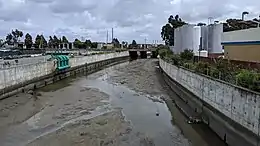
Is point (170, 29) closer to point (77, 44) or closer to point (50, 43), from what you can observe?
point (77, 44)

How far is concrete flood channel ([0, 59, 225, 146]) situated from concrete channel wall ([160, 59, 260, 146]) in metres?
0.95

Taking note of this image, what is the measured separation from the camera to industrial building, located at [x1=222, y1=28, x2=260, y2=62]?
97.2 ft

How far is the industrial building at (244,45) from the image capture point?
1167 inches

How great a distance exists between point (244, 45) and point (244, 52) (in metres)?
0.72

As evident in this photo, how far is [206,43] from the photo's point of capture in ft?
203

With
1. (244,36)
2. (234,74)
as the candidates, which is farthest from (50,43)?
(234,74)

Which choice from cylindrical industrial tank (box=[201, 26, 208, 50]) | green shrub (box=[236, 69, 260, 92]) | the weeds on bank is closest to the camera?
green shrub (box=[236, 69, 260, 92])

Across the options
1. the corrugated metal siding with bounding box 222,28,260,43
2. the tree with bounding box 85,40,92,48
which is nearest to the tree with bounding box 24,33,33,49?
the tree with bounding box 85,40,92,48

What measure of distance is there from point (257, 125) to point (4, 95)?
73.4ft

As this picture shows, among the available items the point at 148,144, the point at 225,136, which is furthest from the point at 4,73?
the point at 225,136

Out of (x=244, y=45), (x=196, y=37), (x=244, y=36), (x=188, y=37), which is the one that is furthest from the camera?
(x=188, y=37)

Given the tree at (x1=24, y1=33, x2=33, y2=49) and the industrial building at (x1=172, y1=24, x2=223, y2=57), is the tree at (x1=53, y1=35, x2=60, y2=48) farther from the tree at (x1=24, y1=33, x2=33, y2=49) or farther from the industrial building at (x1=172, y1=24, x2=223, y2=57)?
the industrial building at (x1=172, y1=24, x2=223, y2=57)

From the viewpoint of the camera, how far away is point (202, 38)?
63.1 metres

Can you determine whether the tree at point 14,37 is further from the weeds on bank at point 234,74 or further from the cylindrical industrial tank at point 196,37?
the weeds on bank at point 234,74
